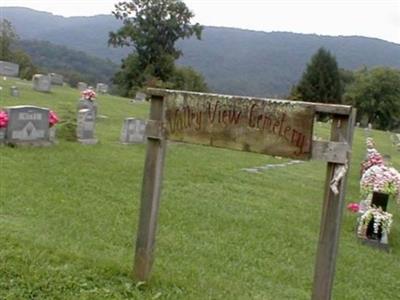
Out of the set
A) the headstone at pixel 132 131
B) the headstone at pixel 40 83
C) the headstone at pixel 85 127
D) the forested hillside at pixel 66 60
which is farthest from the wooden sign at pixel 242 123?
the forested hillside at pixel 66 60

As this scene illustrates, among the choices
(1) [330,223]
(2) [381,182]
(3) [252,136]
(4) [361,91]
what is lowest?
(2) [381,182]

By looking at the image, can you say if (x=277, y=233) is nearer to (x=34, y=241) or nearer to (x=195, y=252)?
(x=195, y=252)

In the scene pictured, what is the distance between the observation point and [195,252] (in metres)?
6.32

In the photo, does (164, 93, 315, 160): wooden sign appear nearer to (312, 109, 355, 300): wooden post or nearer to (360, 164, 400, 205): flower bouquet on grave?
(312, 109, 355, 300): wooden post

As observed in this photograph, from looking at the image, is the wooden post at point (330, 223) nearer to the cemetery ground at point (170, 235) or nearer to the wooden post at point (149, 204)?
the cemetery ground at point (170, 235)

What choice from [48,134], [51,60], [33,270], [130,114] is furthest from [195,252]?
[51,60]

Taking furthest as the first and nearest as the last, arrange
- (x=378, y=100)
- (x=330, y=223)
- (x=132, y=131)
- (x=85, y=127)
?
1. (x=378, y=100)
2. (x=132, y=131)
3. (x=85, y=127)
4. (x=330, y=223)

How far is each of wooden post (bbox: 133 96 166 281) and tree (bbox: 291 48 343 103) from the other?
65139 mm

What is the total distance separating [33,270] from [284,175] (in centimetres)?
1065

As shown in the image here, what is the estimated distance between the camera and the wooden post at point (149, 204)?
15.7 ft

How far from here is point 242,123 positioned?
4.37 metres

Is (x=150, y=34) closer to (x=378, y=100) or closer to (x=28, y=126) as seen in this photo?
(x=378, y=100)

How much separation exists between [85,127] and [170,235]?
26.2ft

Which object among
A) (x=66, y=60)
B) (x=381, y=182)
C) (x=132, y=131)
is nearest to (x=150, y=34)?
(x=132, y=131)
